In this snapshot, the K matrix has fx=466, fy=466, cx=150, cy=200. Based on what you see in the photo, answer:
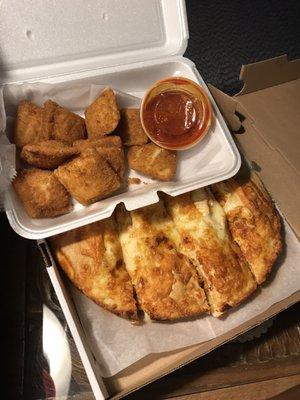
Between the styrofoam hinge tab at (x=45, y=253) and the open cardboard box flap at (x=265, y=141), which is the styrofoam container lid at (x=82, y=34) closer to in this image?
the open cardboard box flap at (x=265, y=141)

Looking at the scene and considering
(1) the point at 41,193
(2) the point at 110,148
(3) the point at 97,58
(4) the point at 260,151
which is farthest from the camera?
(4) the point at 260,151

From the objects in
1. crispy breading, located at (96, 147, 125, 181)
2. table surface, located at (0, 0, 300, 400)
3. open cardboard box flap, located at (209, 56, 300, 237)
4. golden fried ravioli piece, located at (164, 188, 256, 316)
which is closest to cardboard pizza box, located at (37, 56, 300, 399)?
open cardboard box flap, located at (209, 56, 300, 237)

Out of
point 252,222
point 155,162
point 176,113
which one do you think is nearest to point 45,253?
point 155,162

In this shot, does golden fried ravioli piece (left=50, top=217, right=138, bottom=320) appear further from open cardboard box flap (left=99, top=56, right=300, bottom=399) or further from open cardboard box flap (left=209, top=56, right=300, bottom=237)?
open cardboard box flap (left=209, top=56, right=300, bottom=237)

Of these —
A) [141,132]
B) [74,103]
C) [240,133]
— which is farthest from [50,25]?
[240,133]

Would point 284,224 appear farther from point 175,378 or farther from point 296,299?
point 175,378

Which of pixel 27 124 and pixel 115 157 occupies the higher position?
pixel 27 124

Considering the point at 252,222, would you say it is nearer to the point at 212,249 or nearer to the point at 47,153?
the point at 212,249
